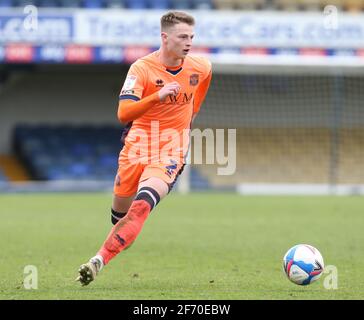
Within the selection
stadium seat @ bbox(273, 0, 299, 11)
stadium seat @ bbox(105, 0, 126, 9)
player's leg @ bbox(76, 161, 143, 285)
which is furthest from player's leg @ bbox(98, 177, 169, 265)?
stadium seat @ bbox(273, 0, 299, 11)

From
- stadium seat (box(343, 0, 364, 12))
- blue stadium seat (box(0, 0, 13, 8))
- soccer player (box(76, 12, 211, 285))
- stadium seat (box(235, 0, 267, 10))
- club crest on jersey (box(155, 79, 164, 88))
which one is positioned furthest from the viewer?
stadium seat (box(343, 0, 364, 12))

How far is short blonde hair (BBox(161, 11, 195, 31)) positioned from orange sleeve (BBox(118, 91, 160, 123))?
Answer: 80cm

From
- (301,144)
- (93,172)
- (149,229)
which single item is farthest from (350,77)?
(149,229)

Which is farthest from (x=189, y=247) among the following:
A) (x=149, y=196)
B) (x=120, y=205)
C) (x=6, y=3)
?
(x=6, y=3)

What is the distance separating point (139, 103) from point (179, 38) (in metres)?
0.81

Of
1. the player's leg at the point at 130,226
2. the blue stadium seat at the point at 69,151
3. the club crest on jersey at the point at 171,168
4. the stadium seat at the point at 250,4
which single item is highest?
the stadium seat at the point at 250,4

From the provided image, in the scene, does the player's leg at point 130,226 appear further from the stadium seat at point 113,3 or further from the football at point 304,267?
the stadium seat at point 113,3

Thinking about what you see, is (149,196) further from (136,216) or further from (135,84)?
(135,84)

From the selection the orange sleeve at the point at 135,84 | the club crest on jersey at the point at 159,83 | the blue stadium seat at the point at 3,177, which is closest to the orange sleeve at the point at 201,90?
the club crest on jersey at the point at 159,83

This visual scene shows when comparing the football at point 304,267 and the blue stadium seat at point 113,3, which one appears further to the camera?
the blue stadium seat at point 113,3

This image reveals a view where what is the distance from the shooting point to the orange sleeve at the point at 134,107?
25.5ft

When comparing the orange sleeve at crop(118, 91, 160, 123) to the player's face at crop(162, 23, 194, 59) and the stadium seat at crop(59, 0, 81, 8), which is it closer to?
the player's face at crop(162, 23, 194, 59)

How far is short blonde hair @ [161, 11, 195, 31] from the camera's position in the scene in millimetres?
8188

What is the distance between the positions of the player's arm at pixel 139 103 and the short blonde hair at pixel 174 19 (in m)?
0.63
